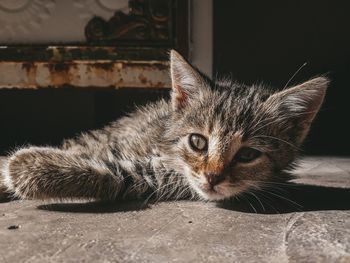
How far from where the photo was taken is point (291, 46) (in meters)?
3.44

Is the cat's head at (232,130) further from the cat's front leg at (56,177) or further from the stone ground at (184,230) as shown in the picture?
the cat's front leg at (56,177)

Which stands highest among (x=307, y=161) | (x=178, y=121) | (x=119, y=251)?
(x=178, y=121)

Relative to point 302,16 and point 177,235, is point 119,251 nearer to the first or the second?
point 177,235

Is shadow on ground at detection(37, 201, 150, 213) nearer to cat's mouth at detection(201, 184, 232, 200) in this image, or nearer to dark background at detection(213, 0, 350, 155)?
cat's mouth at detection(201, 184, 232, 200)

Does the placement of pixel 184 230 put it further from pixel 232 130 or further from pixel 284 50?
pixel 284 50

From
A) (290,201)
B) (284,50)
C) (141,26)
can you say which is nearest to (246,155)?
(290,201)

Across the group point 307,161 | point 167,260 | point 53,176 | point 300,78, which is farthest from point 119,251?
point 300,78

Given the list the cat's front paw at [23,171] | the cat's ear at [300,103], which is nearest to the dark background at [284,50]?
the cat's ear at [300,103]

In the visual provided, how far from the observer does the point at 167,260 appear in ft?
3.50

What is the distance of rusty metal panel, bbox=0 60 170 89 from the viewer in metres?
2.63

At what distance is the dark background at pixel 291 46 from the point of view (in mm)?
3377

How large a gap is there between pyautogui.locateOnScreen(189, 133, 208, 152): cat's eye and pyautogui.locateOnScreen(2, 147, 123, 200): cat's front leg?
0.29m

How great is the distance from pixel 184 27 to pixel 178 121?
0.92 meters

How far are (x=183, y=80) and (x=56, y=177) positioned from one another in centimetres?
66
